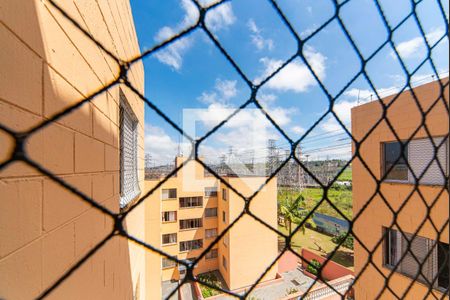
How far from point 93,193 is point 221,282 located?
10353 mm

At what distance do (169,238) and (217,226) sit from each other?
8.19ft

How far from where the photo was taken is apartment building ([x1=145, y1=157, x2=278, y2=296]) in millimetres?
8648

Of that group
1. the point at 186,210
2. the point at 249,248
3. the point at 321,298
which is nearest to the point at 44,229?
the point at 321,298

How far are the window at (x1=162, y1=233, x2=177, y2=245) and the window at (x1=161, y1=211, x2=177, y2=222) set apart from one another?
735mm

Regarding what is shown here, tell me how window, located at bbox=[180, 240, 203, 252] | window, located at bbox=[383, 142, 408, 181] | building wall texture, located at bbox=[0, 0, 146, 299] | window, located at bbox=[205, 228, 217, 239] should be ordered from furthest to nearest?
window, located at bbox=[205, 228, 217, 239]
window, located at bbox=[180, 240, 203, 252]
window, located at bbox=[383, 142, 408, 181]
building wall texture, located at bbox=[0, 0, 146, 299]

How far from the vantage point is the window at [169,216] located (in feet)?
32.1

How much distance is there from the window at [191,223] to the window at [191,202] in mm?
781

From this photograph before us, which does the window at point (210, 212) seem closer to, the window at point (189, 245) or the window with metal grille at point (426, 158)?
the window at point (189, 245)

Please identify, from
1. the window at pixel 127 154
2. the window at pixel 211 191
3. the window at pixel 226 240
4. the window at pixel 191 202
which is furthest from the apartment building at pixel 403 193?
the window at pixel 191 202

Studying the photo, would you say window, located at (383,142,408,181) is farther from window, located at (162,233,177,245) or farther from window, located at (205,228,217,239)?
Result: window, located at (162,233,177,245)

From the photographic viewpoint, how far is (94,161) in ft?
2.81

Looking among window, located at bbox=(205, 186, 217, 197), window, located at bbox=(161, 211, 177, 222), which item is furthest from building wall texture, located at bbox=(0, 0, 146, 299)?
window, located at bbox=(205, 186, 217, 197)

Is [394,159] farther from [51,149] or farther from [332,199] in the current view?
[332,199]

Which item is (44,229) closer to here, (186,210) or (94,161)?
(94,161)
